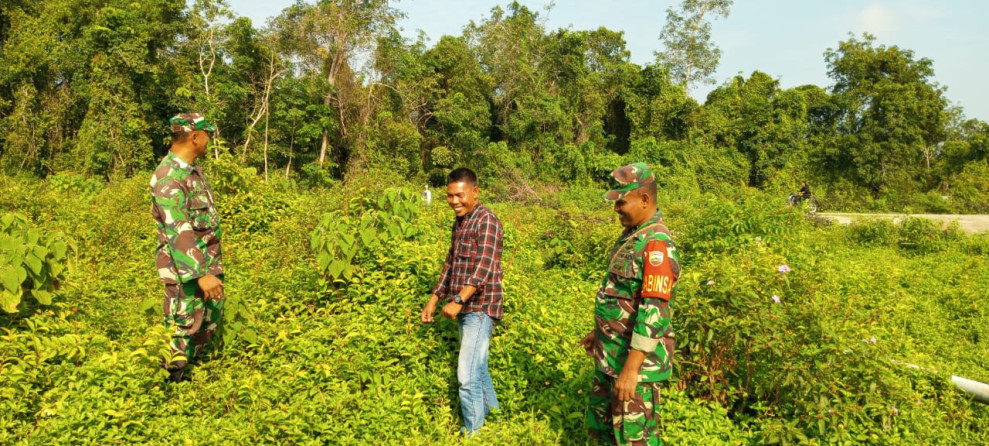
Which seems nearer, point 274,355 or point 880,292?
point 274,355

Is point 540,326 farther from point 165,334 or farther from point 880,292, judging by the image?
point 880,292

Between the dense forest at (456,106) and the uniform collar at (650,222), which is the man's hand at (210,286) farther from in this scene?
the dense forest at (456,106)

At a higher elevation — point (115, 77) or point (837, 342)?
point (115, 77)

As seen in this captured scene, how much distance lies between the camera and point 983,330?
538 cm

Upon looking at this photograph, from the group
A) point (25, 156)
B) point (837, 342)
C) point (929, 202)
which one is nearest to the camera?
point (837, 342)

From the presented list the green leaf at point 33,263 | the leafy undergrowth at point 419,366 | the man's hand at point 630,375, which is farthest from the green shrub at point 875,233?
the green leaf at point 33,263

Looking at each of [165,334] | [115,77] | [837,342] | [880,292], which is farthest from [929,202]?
[115,77]

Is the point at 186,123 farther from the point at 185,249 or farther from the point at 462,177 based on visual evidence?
the point at 462,177

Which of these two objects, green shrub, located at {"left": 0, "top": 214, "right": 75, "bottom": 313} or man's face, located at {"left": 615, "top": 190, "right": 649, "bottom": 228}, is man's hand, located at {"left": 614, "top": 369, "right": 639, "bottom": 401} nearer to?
man's face, located at {"left": 615, "top": 190, "right": 649, "bottom": 228}

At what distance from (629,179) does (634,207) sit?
0.14m

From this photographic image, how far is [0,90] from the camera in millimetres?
21062

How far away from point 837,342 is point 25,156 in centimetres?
2616

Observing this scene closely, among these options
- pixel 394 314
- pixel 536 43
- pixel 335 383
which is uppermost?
pixel 536 43

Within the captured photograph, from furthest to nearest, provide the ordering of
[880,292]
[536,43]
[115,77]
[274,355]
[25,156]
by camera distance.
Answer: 1. [536,43]
2. [25,156]
3. [115,77]
4. [880,292]
5. [274,355]
